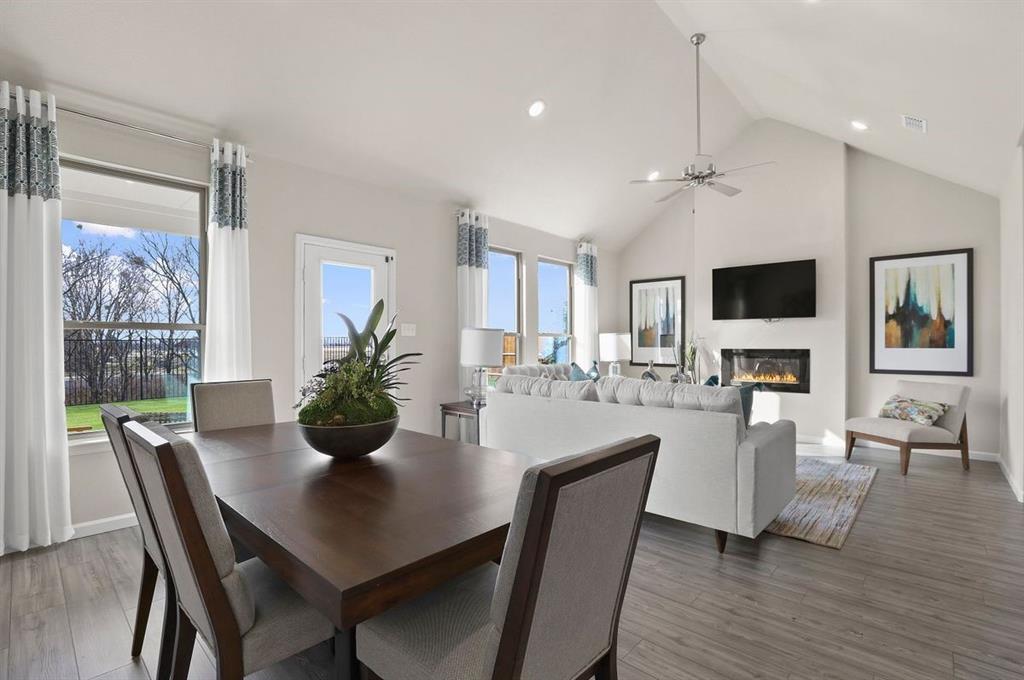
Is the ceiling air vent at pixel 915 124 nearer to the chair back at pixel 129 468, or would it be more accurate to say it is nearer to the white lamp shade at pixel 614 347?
the white lamp shade at pixel 614 347

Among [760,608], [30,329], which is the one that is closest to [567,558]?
[760,608]

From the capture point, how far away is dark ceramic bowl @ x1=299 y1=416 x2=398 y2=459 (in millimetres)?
1738

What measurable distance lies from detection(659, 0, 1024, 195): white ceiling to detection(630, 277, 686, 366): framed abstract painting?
8.88 feet

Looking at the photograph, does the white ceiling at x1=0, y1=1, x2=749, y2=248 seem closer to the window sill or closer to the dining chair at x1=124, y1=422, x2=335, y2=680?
the window sill

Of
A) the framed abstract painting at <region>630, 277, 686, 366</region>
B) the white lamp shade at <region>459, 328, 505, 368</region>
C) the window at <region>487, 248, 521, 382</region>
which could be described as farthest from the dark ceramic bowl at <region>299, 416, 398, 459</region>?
the framed abstract painting at <region>630, 277, 686, 366</region>

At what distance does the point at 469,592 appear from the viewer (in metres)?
1.36

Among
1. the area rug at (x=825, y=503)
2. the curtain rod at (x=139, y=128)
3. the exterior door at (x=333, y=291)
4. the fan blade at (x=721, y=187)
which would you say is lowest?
the area rug at (x=825, y=503)

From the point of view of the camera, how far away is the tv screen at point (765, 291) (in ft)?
18.7

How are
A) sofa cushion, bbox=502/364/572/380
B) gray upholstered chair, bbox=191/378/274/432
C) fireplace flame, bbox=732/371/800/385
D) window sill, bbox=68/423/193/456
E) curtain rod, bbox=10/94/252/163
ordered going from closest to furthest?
gray upholstered chair, bbox=191/378/274/432 < curtain rod, bbox=10/94/252/163 < window sill, bbox=68/423/193/456 < sofa cushion, bbox=502/364/572/380 < fireplace flame, bbox=732/371/800/385

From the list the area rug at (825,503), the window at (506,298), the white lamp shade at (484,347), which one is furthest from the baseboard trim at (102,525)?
the area rug at (825,503)

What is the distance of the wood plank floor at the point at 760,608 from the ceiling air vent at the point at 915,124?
9.56ft

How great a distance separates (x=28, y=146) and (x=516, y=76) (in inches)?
127

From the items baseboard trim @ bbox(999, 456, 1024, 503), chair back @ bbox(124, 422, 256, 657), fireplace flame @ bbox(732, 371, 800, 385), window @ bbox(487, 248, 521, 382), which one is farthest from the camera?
window @ bbox(487, 248, 521, 382)

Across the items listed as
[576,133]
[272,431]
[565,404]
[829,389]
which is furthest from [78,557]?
[829,389]
